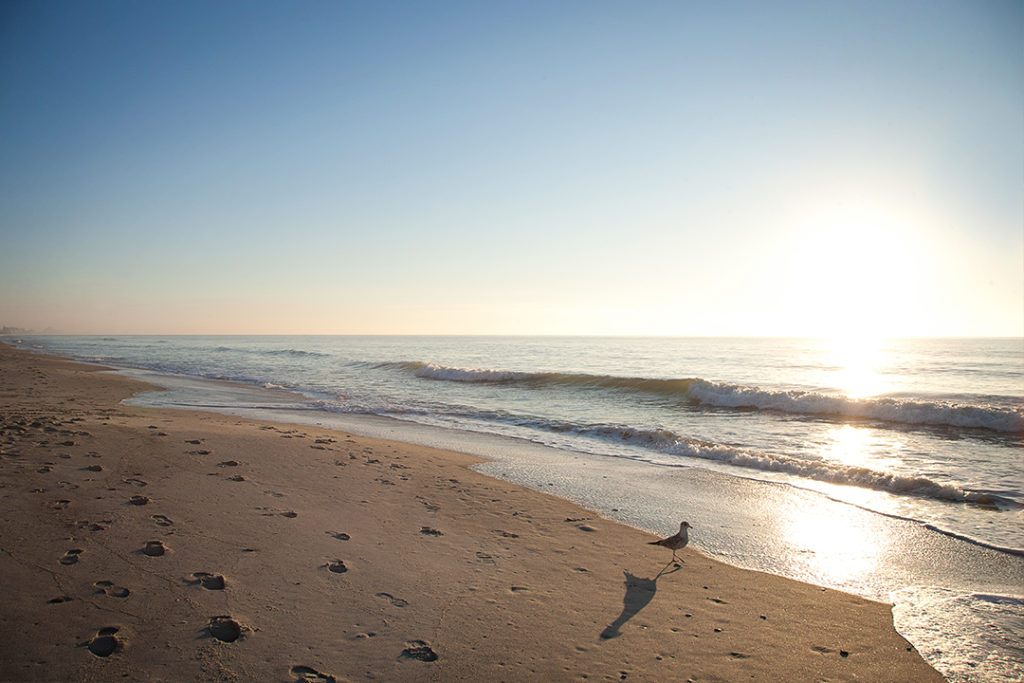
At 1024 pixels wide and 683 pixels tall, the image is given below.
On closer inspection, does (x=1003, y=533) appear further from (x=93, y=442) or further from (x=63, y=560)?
(x=93, y=442)

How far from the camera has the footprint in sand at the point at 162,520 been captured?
514 cm

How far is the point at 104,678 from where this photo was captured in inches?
115

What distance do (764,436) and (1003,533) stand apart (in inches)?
284

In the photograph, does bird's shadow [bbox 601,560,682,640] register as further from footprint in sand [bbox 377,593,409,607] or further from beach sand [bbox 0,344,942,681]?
footprint in sand [bbox 377,593,409,607]

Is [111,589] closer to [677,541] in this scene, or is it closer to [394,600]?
[394,600]

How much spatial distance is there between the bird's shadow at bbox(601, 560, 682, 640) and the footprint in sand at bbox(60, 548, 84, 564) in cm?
424

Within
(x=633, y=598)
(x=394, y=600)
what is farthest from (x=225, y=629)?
(x=633, y=598)

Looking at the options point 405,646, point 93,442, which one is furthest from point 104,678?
point 93,442

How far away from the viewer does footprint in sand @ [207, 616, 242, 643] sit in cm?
339

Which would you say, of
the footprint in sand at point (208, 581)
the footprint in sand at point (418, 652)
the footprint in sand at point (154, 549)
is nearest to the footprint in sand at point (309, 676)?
the footprint in sand at point (418, 652)

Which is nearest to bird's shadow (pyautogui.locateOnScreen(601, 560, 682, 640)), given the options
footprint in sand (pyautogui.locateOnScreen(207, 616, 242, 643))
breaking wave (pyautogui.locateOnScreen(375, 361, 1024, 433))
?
footprint in sand (pyautogui.locateOnScreen(207, 616, 242, 643))

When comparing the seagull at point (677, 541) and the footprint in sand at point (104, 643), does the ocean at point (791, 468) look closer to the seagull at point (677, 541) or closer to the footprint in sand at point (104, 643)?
the seagull at point (677, 541)

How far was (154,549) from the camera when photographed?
14.8 feet

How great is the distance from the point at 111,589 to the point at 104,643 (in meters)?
0.75
